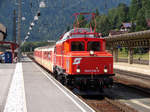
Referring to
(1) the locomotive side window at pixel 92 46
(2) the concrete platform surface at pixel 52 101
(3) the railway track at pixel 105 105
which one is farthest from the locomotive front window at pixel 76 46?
(3) the railway track at pixel 105 105

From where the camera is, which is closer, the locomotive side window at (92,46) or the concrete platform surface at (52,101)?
the concrete platform surface at (52,101)

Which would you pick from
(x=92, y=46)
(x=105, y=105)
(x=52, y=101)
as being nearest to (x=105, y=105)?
(x=105, y=105)

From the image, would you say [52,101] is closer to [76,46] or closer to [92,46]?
[76,46]

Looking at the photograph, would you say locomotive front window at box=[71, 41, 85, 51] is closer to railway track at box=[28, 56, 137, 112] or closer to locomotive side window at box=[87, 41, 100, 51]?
locomotive side window at box=[87, 41, 100, 51]

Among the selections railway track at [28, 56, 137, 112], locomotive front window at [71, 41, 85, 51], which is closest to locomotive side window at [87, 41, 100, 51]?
locomotive front window at [71, 41, 85, 51]

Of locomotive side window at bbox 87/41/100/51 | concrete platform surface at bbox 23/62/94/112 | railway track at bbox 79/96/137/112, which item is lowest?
railway track at bbox 79/96/137/112

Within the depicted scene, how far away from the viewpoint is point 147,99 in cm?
1528

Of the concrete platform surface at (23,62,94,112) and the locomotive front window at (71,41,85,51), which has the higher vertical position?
the locomotive front window at (71,41,85,51)

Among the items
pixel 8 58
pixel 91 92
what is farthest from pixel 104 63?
pixel 8 58

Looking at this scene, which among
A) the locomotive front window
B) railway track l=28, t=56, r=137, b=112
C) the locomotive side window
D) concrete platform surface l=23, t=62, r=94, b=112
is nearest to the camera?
concrete platform surface l=23, t=62, r=94, b=112

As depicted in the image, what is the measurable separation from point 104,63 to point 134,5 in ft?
412

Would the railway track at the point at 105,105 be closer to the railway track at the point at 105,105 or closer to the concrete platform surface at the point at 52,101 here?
the railway track at the point at 105,105

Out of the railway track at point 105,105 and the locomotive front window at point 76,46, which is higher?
the locomotive front window at point 76,46

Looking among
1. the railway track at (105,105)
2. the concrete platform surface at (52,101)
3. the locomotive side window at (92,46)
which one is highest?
the locomotive side window at (92,46)
